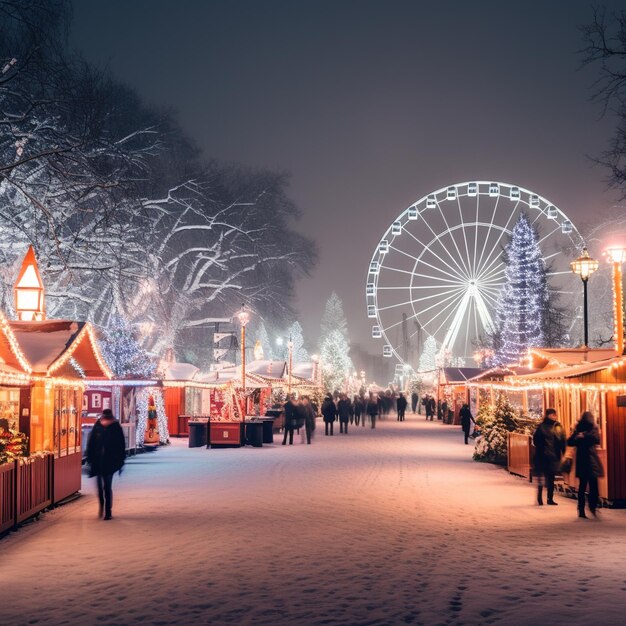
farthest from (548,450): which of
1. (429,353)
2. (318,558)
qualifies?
(429,353)

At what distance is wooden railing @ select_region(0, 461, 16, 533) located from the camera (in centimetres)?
1112

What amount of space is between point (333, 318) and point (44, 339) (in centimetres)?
12620

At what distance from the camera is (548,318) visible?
182 ft

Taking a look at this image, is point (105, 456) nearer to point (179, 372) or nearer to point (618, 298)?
point (618, 298)

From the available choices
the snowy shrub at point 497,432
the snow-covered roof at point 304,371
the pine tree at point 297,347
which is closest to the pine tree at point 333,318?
the pine tree at point 297,347

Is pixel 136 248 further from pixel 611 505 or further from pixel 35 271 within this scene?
pixel 611 505

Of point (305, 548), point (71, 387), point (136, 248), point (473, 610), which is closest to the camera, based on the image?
point (473, 610)

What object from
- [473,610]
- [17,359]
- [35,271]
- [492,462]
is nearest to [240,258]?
[492,462]

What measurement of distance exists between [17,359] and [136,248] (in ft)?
52.3

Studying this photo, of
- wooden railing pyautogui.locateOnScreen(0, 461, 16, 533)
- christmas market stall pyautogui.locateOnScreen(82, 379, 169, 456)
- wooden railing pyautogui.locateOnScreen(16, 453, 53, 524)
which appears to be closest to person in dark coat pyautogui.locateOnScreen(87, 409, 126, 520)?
wooden railing pyautogui.locateOnScreen(16, 453, 53, 524)

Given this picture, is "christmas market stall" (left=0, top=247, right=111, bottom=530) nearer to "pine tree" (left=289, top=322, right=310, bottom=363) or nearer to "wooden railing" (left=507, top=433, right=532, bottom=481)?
Answer: "wooden railing" (left=507, top=433, right=532, bottom=481)

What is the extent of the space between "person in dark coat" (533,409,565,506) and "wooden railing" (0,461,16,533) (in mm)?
7872

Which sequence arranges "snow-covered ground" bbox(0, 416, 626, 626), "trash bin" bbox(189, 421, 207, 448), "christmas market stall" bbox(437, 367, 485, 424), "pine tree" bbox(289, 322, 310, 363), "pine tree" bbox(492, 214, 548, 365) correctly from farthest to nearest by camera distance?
"pine tree" bbox(289, 322, 310, 363), "pine tree" bbox(492, 214, 548, 365), "christmas market stall" bbox(437, 367, 485, 424), "trash bin" bbox(189, 421, 207, 448), "snow-covered ground" bbox(0, 416, 626, 626)

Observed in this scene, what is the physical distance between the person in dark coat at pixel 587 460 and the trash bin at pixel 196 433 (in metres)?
19.6
